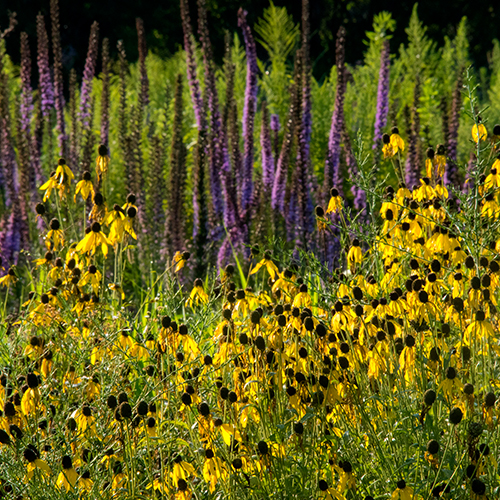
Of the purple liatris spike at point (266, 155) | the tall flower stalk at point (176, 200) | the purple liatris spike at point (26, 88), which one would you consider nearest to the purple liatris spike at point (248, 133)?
the purple liatris spike at point (266, 155)

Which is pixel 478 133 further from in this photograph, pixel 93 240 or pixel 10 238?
pixel 10 238

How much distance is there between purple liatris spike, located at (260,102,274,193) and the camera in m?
5.00

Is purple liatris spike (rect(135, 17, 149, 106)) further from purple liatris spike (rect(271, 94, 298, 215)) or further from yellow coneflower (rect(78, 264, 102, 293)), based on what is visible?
yellow coneflower (rect(78, 264, 102, 293))

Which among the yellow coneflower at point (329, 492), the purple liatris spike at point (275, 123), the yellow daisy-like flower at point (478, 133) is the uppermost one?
the yellow daisy-like flower at point (478, 133)

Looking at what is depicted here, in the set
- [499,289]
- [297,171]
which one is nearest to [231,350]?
[499,289]

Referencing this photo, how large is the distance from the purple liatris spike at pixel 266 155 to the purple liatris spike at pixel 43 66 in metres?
1.80

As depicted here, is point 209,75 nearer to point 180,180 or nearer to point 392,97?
point 180,180

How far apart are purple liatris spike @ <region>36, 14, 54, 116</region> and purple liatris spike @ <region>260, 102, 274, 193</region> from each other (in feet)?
5.91

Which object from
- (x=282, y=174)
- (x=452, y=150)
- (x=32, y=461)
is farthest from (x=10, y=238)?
(x=32, y=461)

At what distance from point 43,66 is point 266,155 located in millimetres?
1959

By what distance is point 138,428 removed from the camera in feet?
5.93

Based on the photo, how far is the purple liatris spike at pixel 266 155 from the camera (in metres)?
5.00

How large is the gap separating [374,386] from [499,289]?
2.01 ft

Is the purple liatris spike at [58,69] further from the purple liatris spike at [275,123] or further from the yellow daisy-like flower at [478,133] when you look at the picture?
the yellow daisy-like flower at [478,133]
